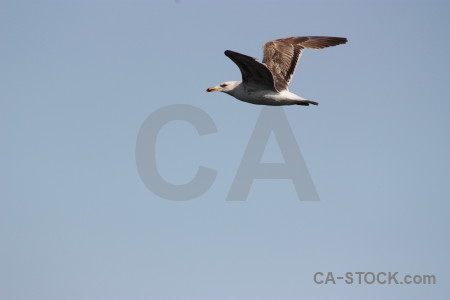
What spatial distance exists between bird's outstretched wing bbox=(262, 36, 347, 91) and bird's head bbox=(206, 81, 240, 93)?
7.24 feet

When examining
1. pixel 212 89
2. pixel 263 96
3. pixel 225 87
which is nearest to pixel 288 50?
pixel 225 87

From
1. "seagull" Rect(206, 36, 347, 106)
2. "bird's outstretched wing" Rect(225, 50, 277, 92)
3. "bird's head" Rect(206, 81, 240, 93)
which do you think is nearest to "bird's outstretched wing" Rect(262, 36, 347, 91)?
"seagull" Rect(206, 36, 347, 106)

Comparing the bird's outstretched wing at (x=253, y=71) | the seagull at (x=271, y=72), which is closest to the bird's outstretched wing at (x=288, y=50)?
the seagull at (x=271, y=72)

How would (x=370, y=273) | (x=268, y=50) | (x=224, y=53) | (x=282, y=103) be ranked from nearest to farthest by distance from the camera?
(x=224, y=53), (x=282, y=103), (x=370, y=273), (x=268, y=50)

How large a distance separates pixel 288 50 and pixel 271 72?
3933mm

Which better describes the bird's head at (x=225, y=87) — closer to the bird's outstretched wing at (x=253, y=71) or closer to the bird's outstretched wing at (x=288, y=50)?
the bird's outstretched wing at (x=253, y=71)

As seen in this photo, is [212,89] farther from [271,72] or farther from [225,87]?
[271,72]

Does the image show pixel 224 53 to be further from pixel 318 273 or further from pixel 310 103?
pixel 318 273

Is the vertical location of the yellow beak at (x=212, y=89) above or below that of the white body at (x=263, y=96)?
above

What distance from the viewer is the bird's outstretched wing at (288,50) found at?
22644 millimetres

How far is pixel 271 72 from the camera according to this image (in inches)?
776

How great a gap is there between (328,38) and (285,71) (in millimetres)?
2386

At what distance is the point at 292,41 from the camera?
23750mm

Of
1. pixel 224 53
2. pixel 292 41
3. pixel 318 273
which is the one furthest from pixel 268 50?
pixel 318 273
